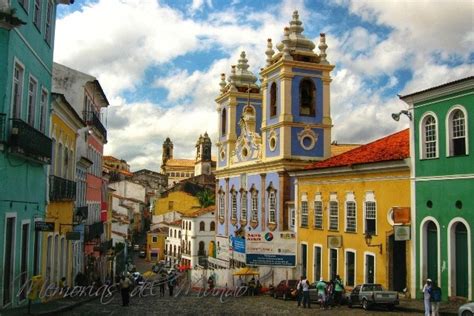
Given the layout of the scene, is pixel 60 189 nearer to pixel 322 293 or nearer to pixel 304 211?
pixel 322 293

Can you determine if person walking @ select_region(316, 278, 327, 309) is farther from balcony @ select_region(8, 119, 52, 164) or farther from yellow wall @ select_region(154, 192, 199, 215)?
yellow wall @ select_region(154, 192, 199, 215)

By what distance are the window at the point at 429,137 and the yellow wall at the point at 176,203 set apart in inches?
2778

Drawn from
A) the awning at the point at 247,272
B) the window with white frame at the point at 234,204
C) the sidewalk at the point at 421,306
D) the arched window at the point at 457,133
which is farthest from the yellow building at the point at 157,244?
the arched window at the point at 457,133

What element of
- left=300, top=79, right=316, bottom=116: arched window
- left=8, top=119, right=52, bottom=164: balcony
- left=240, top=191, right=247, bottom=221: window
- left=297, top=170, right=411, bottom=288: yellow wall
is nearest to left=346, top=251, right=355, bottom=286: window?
left=297, top=170, right=411, bottom=288: yellow wall

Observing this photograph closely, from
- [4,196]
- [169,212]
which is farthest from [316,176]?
[169,212]

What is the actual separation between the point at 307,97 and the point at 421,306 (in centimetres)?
2083

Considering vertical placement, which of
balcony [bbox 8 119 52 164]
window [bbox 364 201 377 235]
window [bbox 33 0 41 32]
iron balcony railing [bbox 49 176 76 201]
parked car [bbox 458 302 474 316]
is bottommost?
parked car [bbox 458 302 474 316]

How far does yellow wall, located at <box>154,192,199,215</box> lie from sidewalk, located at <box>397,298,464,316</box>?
70207mm

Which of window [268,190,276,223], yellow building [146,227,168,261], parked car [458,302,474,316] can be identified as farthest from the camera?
yellow building [146,227,168,261]

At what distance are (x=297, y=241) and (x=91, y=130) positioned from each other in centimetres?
1323

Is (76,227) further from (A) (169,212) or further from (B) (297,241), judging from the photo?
(A) (169,212)

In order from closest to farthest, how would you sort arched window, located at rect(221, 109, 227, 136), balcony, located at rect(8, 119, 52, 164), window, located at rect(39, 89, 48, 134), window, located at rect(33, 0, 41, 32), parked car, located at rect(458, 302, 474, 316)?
1. balcony, located at rect(8, 119, 52, 164)
2. parked car, located at rect(458, 302, 474, 316)
3. window, located at rect(33, 0, 41, 32)
4. window, located at rect(39, 89, 48, 134)
5. arched window, located at rect(221, 109, 227, 136)

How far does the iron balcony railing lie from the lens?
2106 cm

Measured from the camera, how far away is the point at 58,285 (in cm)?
2345
